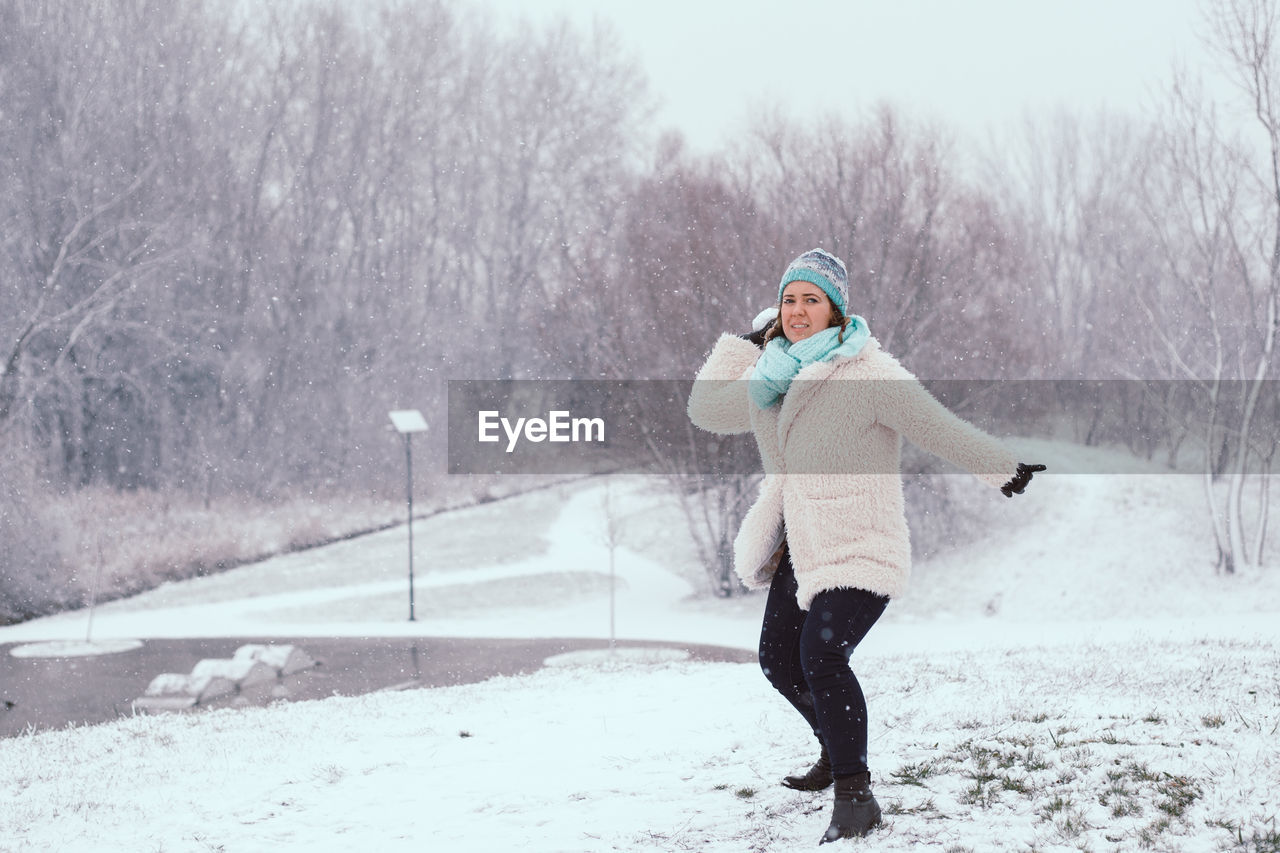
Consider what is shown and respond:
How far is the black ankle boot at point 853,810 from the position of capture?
367cm

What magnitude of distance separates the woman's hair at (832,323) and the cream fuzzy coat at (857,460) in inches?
3.8

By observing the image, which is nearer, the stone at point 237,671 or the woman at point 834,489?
the woman at point 834,489

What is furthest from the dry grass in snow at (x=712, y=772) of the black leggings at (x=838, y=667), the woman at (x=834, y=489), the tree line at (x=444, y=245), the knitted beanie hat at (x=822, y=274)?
the tree line at (x=444, y=245)

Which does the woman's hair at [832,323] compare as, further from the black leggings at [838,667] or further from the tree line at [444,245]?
the tree line at [444,245]

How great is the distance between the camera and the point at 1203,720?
184 inches

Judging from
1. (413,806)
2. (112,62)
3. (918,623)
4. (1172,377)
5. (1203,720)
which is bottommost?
(918,623)

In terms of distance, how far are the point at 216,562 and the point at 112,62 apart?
15816 millimetres

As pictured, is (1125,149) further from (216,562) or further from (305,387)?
(216,562)

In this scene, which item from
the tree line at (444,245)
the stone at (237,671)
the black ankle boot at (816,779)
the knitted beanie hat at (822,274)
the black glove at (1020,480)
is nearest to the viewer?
the black glove at (1020,480)

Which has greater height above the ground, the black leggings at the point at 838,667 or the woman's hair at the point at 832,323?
the woman's hair at the point at 832,323

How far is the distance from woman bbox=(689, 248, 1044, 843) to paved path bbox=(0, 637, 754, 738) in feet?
29.4

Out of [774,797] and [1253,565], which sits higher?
[774,797]

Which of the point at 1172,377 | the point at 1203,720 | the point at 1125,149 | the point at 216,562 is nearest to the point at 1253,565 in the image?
the point at 1172,377

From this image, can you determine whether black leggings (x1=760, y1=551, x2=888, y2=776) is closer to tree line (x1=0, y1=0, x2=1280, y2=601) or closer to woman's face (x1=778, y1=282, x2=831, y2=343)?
woman's face (x1=778, y1=282, x2=831, y2=343)
